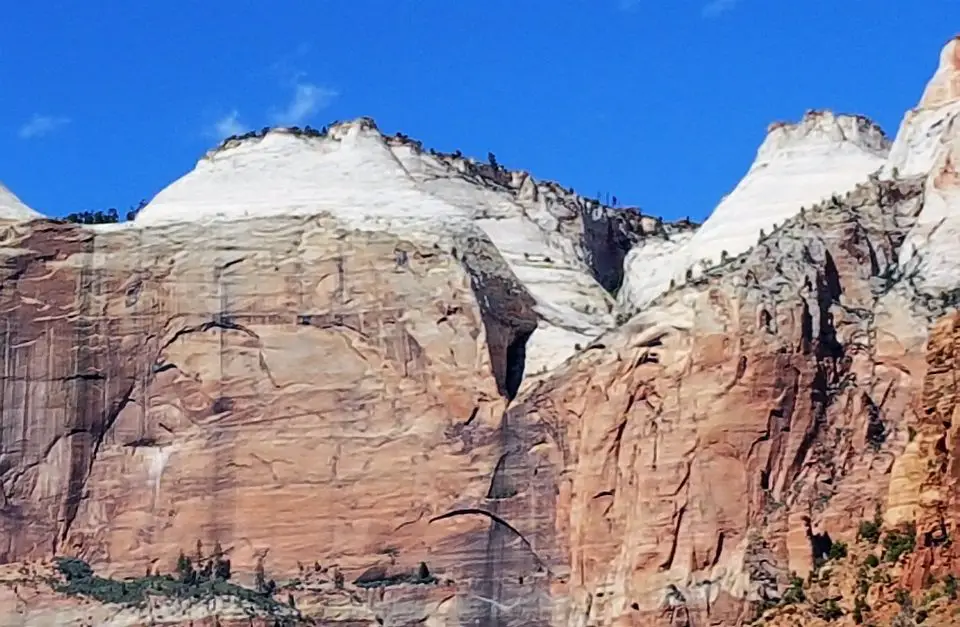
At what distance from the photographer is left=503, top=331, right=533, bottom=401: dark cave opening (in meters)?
132

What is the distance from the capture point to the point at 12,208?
454ft

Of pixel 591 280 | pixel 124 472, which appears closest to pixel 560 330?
pixel 591 280

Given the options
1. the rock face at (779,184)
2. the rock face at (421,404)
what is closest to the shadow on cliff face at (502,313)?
the rock face at (421,404)

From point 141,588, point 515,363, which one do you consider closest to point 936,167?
point 515,363

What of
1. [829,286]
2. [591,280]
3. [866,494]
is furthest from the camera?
[591,280]

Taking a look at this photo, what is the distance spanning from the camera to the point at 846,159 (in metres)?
140

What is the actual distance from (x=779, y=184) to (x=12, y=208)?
31.5 meters

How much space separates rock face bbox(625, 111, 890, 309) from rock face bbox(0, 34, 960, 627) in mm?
287

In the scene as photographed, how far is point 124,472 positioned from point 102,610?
23.0 feet

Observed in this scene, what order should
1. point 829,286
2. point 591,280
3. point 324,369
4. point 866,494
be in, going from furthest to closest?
point 591,280 → point 324,369 → point 829,286 → point 866,494

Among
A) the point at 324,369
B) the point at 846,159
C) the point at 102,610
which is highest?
the point at 846,159

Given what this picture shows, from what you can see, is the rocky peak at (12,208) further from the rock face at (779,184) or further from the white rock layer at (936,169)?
the white rock layer at (936,169)

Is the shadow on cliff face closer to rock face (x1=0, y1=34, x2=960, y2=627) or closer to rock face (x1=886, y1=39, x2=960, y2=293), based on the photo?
rock face (x1=0, y1=34, x2=960, y2=627)

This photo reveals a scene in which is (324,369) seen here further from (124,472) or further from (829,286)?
(829,286)
